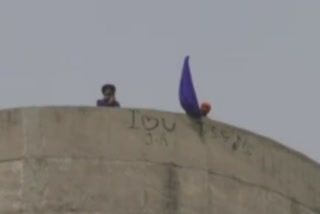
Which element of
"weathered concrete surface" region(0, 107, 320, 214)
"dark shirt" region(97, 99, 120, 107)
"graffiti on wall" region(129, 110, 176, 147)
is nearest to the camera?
"weathered concrete surface" region(0, 107, 320, 214)

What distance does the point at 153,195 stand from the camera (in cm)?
3150

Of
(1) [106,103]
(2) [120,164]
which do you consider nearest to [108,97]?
(1) [106,103]

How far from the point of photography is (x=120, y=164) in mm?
31641

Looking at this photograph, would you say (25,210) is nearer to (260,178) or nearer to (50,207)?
(50,207)

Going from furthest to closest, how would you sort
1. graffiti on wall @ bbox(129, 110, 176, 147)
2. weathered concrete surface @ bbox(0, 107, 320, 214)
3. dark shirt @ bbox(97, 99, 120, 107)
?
dark shirt @ bbox(97, 99, 120, 107)
graffiti on wall @ bbox(129, 110, 176, 147)
weathered concrete surface @ bbox(0, 107, 320, 214)

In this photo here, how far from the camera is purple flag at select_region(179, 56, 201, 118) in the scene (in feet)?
105

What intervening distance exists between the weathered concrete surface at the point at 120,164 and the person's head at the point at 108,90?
0.30m

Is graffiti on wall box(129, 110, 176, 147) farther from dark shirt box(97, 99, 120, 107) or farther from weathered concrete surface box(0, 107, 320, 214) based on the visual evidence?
dark shirt box(97, 99, 120, 107)

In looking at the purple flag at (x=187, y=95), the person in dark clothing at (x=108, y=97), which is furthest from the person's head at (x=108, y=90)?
the purple flag at (x=187, y=95)

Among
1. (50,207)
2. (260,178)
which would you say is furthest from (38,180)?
(260,178)

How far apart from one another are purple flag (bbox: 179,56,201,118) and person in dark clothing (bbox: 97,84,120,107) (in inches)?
31.2

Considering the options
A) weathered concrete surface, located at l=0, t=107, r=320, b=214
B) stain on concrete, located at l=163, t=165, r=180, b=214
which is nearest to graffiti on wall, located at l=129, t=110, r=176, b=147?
weathered concrete surface, located at l=0, t=107, r=320, b=214

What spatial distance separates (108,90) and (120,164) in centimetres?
90

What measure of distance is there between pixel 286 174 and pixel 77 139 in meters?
2.65
